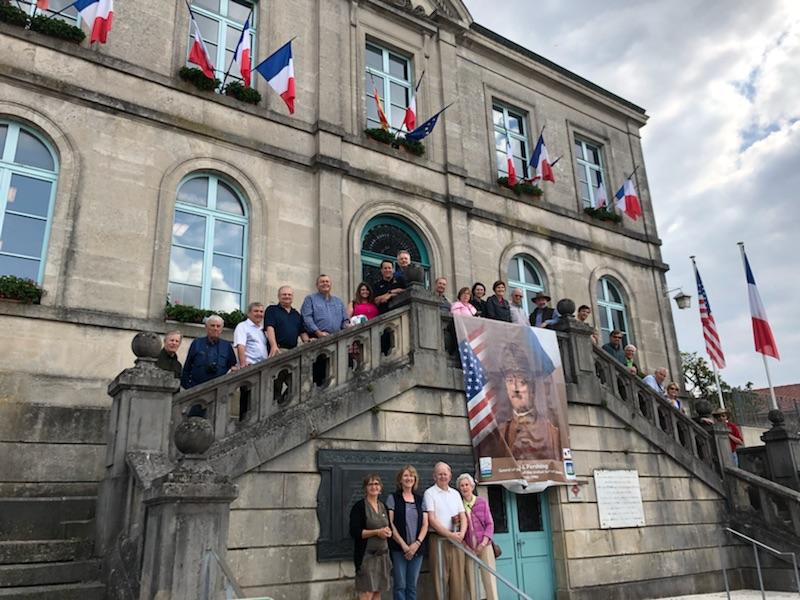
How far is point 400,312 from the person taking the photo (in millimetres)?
8828

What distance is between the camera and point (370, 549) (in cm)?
602

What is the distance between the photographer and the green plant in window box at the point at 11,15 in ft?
31.5

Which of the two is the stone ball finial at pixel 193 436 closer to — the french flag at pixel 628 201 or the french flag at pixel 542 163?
the french flag at pixel 542 163

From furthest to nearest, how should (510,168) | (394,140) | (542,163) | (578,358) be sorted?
(510,168) < (542,163) < (394,140) < (578,358)

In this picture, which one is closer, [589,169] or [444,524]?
[444,524]

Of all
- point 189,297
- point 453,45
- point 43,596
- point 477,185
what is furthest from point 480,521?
point 453,45

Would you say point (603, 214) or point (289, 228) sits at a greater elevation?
point (603, 214)

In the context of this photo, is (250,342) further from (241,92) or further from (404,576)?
(241,92)

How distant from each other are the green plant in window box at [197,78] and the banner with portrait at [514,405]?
6.06 m

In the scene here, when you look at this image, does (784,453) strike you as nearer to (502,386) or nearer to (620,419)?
(620,419)

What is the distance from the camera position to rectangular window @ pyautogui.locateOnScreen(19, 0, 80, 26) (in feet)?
33.0

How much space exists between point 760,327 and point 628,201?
4509mm

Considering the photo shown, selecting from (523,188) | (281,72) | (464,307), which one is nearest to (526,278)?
(523,188)

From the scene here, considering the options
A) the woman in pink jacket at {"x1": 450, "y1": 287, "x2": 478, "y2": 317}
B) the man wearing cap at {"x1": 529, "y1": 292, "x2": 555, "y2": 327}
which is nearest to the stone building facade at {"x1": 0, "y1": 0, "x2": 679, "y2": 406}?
the man wearing cap at {"x1": 529, "y1": 292, "x2": 555, "y2": 327}
